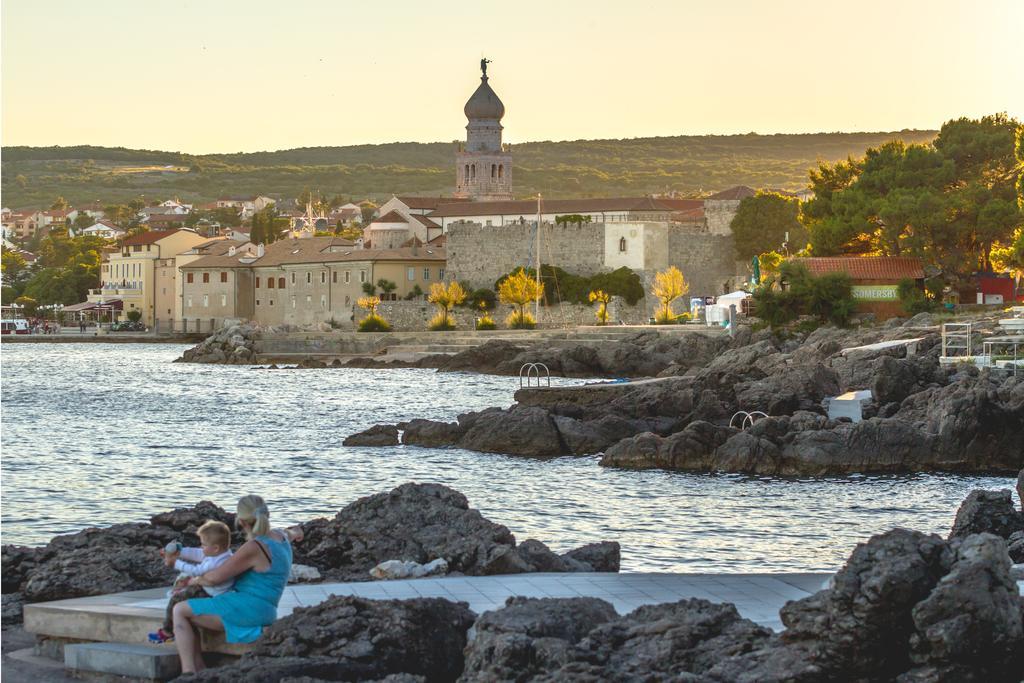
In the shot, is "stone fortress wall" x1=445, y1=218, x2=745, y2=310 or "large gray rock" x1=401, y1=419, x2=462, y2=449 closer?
"large gray rock" x1=401, y1=419, x2=462, y2=449

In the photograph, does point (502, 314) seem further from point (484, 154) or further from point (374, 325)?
point (484, 154)

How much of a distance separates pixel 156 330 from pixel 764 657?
267 feet

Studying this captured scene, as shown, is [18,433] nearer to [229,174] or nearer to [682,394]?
[682,394]

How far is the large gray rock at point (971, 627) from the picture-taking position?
5.04 m

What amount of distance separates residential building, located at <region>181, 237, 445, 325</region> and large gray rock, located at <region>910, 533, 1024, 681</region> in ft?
208

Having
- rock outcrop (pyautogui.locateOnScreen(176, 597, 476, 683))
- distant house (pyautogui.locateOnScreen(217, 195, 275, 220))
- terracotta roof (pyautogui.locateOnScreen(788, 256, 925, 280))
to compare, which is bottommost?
rock outcrop (pyautogui.locateOnScreen(176, 597, 476, 683))

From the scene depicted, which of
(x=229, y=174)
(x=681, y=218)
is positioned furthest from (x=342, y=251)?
(x=229, y=174)

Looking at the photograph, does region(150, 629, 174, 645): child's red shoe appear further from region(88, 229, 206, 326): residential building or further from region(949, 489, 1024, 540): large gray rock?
region(88, 229, 206, 326): residential building

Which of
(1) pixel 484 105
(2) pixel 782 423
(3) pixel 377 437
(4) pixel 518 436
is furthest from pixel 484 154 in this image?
(2) pixel 782 423

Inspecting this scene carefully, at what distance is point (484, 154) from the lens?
96125 millimetres

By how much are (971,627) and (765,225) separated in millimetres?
60023

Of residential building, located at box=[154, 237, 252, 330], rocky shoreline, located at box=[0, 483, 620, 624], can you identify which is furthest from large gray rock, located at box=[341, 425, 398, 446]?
residential building, located at box=[154, 237, 252, 330]

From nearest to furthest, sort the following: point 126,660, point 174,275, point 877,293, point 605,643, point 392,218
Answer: point 605,643 < point 126,660 < point 877,293 < point 392,218 < point 174,275

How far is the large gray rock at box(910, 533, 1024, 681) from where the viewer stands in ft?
16.5
